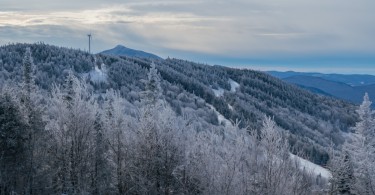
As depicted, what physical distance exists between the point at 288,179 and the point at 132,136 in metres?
11.3

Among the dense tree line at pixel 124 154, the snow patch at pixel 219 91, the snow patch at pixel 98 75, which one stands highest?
the dense tree line at pixel 124 154

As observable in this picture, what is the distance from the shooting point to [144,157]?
3288 cm

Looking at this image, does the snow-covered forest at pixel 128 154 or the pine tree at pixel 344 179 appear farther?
the pine tree at pixel 344 179

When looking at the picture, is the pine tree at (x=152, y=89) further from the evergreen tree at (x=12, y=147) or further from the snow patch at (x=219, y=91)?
the snow patch at (x=219, y=91)

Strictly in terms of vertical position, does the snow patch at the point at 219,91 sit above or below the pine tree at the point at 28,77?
below

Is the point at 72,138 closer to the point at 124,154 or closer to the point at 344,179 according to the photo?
the point at 124,154

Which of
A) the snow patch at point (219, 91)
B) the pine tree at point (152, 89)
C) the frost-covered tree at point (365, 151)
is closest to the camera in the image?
the frost-covered tree at point (365, 151)

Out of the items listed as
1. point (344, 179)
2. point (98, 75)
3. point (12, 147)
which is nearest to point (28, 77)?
point (12, 147)

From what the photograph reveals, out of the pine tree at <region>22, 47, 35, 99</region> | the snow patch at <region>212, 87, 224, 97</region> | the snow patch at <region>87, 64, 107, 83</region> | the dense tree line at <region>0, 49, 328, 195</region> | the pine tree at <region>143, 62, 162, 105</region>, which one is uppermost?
the pine tree at <region>22, 47, 35, 99</region>

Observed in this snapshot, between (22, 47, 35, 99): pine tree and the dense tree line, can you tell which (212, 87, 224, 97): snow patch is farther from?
the dense tree line

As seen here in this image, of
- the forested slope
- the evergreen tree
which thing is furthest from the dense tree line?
the forested slope

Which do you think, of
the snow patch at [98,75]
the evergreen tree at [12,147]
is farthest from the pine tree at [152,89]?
the snow patch at [98,75]

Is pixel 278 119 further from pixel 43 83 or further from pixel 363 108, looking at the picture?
pixel 363 108

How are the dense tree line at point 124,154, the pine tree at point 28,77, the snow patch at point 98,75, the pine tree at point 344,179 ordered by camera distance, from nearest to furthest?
the dense tree line at point 124,154
the pine tree at point 28,77
the pine tree at point 344,179
the snow patch at point 98,75
